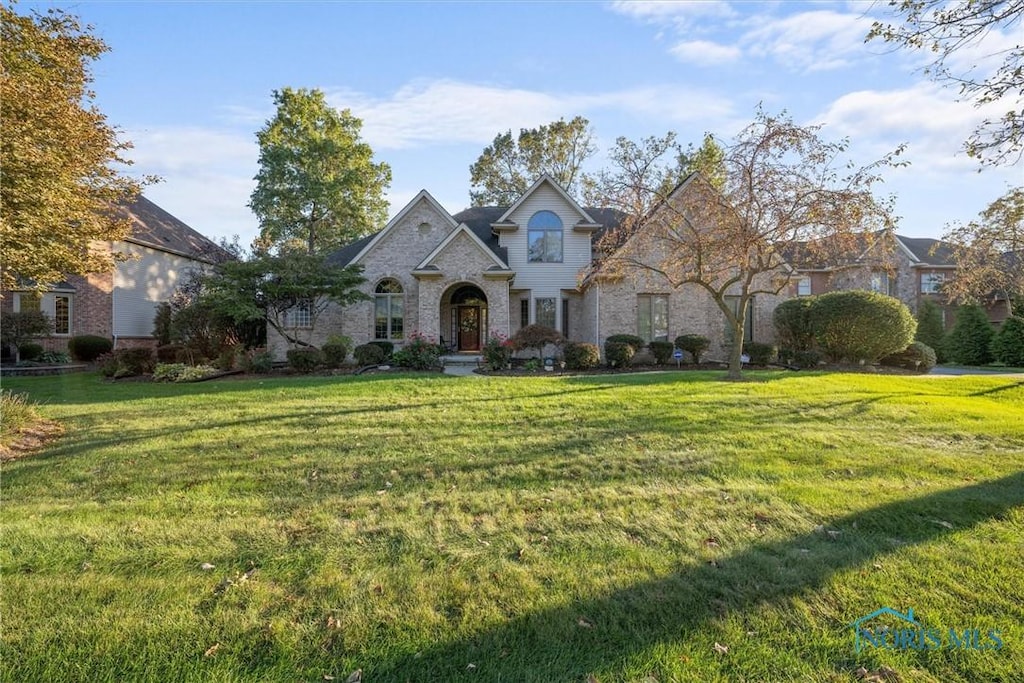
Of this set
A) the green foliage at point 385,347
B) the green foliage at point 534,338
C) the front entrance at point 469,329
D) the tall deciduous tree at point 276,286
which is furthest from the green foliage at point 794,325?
the tall deciduous tree at point 276,286

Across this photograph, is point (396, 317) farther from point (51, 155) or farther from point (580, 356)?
point (51, 155)

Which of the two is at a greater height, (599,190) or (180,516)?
(599,190)

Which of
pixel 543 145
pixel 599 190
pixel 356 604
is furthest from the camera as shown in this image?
pixel 543 145

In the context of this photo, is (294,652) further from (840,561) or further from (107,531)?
(840,561)

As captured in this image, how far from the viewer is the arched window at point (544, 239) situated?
770 inches

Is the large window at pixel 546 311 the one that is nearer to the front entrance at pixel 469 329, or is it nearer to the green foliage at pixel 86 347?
the front entrance at pixel 469 329

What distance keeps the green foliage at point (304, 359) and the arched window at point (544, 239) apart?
9.06m

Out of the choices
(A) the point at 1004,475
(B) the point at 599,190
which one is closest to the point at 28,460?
(A) the point at 1004,475

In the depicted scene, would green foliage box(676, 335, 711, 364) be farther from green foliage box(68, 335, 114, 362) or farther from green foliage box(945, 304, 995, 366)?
green foliage box(68, 335, 114, 362)

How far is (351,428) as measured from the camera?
25.2ft

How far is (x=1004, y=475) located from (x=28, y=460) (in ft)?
40.0

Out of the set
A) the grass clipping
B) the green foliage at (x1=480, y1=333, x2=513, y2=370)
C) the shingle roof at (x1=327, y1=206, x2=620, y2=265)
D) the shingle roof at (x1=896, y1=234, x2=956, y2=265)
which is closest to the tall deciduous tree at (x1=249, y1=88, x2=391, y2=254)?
the shingle roof at (x1=327, y1=206, x2=620, y2=265)

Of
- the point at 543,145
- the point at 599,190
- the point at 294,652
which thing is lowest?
the point at 294,652

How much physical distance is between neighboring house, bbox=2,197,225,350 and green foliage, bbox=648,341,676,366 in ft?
66.9
